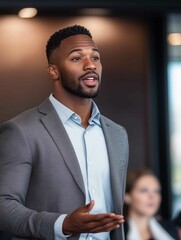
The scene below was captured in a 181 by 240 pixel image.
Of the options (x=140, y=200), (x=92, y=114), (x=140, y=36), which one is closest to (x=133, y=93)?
(x=140, y=36)

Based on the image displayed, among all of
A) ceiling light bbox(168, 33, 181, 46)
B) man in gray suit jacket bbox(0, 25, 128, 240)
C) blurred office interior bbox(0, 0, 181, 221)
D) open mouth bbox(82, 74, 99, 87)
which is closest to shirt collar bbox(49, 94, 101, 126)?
man in gray suit jacket bbox(0, 25, 128, 240)

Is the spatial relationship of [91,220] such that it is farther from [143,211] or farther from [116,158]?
[143,211]

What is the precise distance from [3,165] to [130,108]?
2115 mm

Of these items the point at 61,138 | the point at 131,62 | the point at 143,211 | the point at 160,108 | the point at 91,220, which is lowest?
the point at 143,211

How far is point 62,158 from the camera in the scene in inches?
77.7

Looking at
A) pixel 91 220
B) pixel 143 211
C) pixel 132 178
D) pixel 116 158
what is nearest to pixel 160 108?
pixel 132 178

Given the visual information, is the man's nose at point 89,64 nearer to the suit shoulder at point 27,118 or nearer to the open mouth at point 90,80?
the open mouth at point 90,80

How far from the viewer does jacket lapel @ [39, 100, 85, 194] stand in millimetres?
1967

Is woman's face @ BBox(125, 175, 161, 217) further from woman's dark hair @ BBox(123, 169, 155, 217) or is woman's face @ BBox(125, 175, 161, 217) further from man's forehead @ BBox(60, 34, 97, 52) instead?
man's forehead @ BBox(60, 34, 97, 52)

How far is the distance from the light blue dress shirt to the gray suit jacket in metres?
0.03

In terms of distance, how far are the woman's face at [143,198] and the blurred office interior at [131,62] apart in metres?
0.37

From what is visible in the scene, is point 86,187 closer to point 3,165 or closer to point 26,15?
point 3,165

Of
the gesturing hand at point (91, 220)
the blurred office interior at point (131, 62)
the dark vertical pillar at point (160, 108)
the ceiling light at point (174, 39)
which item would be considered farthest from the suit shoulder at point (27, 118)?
the ceiling light at point (174, 39)

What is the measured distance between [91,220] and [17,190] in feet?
0.93
